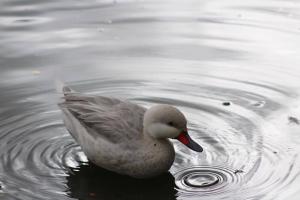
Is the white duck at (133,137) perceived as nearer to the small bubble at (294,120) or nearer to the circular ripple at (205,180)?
the circular ripple at (205,180)

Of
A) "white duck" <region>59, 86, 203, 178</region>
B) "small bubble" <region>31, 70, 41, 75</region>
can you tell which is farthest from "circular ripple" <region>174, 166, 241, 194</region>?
"small bubble" <region>31, 70, 41, 75</region>

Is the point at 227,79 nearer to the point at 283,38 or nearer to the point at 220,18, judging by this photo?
the point at 283,38

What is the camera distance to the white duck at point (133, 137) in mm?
6109

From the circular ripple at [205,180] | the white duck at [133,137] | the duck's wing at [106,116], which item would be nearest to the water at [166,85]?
the circular ripple at [205,180]

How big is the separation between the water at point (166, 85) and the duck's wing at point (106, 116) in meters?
0.37

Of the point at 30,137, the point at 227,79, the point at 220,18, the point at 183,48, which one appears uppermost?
the point at 220,18

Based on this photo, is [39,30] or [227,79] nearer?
[227,79]

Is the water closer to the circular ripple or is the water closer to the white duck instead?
the circular ripple

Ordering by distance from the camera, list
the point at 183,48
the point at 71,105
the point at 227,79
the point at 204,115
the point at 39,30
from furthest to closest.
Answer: the point at 39,30, the point at 183,48, the point at 227,79, the point at 204,115, the point at 71,105

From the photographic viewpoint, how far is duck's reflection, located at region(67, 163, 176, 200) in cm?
607

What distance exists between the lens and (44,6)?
1135cm

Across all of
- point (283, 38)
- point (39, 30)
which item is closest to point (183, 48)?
point (283, 38)

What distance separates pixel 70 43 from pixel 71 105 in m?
3.15

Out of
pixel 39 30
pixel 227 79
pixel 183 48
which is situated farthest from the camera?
pixel 39 30
